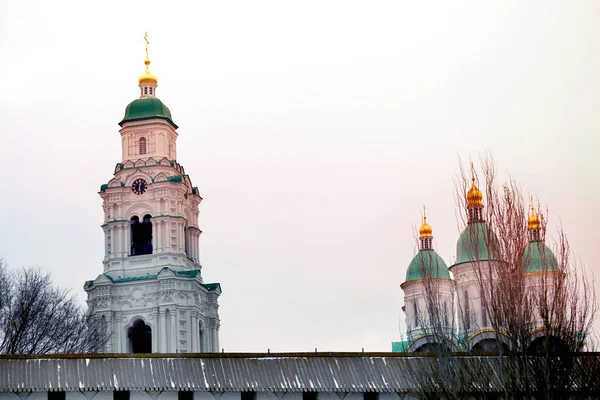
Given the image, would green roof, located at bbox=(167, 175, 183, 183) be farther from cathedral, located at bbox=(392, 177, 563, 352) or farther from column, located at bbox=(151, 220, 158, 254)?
cathedral, located at bbox=(392, 177, 563, 352)

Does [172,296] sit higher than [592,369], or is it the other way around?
[172,296]

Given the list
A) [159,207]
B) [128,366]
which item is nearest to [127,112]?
[159,207]

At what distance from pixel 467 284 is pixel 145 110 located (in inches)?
882

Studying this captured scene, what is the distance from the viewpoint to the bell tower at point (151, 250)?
74062 mm

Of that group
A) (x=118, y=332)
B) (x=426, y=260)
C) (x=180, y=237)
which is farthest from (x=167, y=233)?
(x=426, y=260)

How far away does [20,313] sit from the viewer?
6444cm

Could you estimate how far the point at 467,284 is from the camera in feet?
244

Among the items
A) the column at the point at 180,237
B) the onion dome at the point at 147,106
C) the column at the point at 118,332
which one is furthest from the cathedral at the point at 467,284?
the onion dome at the point at 147,106

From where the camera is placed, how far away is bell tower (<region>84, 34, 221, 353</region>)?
74.1m

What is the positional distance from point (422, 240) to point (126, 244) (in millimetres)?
18835

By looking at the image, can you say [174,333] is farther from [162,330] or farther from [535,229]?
[535,229]

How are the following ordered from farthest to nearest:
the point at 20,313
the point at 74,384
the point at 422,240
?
the point at 422,240 → the point at 20,313 → the point at 74,384

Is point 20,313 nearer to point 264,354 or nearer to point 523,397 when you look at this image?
point 264,354

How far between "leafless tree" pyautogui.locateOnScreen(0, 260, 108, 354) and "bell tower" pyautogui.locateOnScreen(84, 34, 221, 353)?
3.94m
